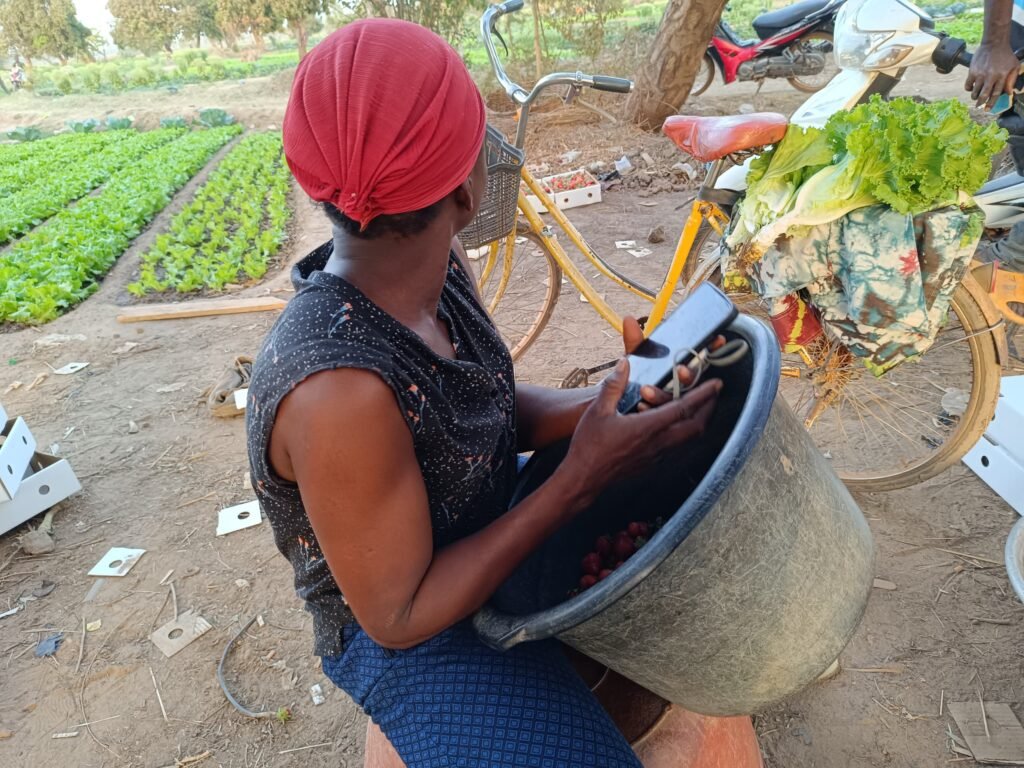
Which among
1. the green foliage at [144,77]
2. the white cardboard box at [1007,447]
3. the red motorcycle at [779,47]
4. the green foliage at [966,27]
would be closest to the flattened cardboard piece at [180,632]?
the white cardboard box at [1007,447]

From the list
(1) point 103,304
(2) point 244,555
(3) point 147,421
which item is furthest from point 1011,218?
(1) point 103,304

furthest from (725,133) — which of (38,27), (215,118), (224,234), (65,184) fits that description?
(38,27)

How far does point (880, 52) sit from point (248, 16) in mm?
36224

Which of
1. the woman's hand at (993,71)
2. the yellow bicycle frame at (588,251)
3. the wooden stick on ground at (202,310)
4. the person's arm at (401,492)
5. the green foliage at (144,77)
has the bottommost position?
the green foliage at (144,77)

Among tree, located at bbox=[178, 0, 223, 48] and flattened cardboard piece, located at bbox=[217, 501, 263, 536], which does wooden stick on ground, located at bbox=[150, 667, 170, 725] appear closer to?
flattened cardboard piece, located at bbox=[217, 501, 263, 536]

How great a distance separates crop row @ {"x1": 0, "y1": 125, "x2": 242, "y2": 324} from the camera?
5246 millimetres

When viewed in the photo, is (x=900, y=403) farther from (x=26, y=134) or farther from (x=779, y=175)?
(x=26, y=134)

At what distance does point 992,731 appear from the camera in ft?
6.09

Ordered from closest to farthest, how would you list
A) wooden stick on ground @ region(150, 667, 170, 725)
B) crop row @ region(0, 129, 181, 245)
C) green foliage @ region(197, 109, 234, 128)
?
wooden stick on ground @ region(150, 667, 170, 725)
crop row @ region(0, 129, 181, 245)
green foliage @ region(197, 109, 234, 128)

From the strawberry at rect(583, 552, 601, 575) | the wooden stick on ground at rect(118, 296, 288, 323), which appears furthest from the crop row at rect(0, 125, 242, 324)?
the strawberry at rect(583, 552, 601, 575)

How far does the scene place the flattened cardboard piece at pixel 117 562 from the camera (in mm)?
2723

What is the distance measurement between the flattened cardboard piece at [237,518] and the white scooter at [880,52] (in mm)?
2477

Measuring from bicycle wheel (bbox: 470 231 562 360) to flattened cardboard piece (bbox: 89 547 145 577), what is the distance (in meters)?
1.89

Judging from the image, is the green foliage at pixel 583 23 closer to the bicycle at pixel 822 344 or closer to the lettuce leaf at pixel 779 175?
the bicycle at pixel 822 344
